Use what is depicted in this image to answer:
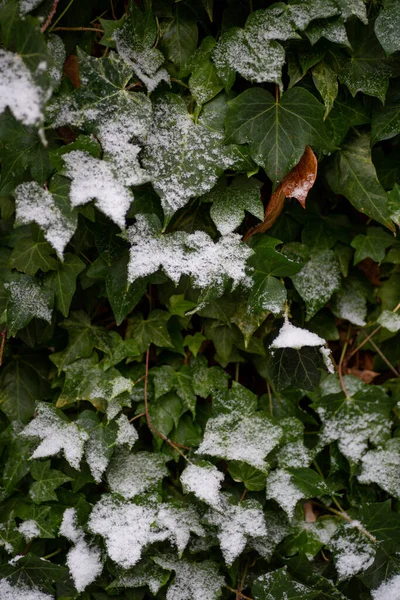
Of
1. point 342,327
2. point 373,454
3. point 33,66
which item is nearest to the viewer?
point 33,66

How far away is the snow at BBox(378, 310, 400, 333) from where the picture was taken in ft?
4.28

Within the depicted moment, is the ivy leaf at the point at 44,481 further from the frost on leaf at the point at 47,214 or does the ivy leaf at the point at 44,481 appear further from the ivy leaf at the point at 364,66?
the ivy leaf at the point at 364,66

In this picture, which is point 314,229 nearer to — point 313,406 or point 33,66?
point 313,406

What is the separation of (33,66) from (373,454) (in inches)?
47.3

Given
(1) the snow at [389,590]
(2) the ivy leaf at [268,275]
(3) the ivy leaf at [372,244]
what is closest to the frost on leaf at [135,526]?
(1) the snow at [389,590]

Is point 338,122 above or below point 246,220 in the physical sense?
above

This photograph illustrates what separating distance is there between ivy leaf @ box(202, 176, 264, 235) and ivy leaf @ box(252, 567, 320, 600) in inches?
32.7

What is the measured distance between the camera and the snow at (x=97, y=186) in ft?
3.50

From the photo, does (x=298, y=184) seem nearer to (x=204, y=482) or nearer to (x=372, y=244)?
(x=372, y=244)

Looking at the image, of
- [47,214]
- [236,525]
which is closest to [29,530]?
[236,525]

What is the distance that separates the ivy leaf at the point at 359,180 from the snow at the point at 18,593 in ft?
4.09

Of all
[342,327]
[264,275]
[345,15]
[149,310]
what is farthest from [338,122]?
[149,310]

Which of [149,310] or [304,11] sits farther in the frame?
[149,310]

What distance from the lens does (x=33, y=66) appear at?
0.87 m
